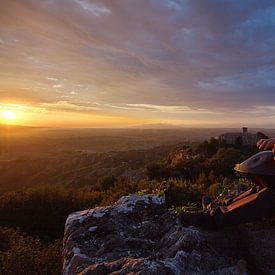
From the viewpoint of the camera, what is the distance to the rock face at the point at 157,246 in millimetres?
3066

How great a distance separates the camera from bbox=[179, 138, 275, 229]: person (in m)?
3.33

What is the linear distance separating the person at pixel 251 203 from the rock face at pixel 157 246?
143mm

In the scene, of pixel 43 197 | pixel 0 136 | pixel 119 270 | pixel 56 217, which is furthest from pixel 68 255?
pixel 0 136

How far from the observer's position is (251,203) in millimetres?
3354

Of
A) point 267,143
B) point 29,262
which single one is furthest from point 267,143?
point 29,262

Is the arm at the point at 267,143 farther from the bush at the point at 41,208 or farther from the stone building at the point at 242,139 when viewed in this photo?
the stone building at the point at 242,139

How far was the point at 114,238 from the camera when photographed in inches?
147

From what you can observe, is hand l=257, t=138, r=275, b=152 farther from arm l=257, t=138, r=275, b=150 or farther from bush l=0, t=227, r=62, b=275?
bush l=0, t=227, r=62, b=275

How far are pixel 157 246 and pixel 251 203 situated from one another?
104cm

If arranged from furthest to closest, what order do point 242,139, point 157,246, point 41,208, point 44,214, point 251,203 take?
point 242,139
point 41,208
point 44,214
point 157,246
point 251,203

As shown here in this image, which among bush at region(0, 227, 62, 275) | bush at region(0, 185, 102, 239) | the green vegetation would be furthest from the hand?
bush at region(0, 185, 102, 239)

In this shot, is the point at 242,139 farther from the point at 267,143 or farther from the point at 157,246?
the point at 157,246

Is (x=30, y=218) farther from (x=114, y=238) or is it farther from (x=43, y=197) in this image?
(x=114, y=238)

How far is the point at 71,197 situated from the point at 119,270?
37.0ft
